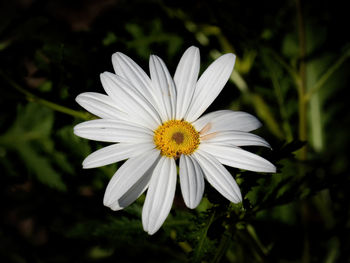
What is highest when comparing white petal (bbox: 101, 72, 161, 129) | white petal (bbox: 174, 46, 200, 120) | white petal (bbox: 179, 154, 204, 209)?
white petal (bbox: 174, 46, 200, 120)

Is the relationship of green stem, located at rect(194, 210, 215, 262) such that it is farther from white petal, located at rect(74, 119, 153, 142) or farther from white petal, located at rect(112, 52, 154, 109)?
white petal, located at rect(112, 52, 154, 109)

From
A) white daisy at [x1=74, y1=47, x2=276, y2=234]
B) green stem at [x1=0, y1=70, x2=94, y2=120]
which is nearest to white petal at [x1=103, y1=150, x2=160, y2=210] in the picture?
white daisy at [x1=74, y1=47, x2=276, y2=234]

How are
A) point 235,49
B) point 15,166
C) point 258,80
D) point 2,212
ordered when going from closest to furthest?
point 15,166 → point 235,49 → point 258,80 → point 2,212

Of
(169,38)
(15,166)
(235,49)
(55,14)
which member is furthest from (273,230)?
(55,14)

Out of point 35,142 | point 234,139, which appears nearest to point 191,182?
point 234,139

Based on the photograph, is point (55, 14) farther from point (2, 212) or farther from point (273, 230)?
point (273, 230)

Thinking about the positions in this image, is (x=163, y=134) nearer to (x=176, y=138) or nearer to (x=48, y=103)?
(x=176, y=138)
